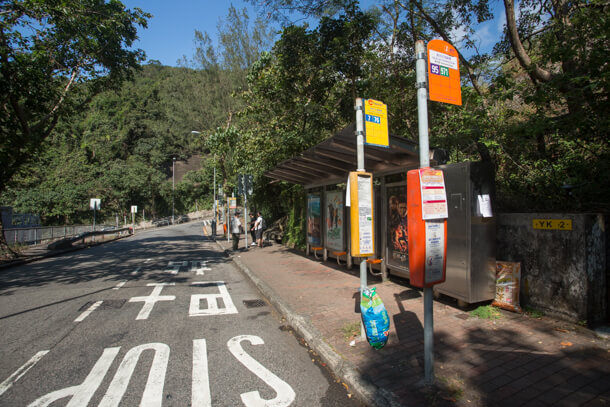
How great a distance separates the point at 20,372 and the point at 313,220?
8119mm

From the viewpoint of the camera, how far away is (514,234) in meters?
4.93

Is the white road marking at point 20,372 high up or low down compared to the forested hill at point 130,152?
down

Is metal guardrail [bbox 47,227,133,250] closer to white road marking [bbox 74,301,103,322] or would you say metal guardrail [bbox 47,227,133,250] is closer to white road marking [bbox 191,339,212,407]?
white road marking [bbox 74,301,103,322]

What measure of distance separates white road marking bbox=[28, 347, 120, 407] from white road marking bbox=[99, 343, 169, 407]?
0.47 ft

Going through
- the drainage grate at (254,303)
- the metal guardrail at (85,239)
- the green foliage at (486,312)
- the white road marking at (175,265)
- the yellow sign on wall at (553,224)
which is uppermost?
the yellow sign on wall at (553,224)

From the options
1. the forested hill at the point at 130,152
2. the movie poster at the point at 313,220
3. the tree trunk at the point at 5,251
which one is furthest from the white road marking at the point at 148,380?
the forested hill at the point at 130,152

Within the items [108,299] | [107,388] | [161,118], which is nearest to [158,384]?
[107,388]

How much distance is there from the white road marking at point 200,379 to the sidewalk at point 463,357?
129 cm

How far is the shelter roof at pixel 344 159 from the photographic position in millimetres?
5656

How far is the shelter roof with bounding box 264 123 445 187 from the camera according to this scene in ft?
18.6

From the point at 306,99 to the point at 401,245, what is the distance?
6.54m

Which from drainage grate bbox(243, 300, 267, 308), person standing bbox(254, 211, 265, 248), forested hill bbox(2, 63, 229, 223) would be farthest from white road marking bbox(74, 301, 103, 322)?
forested hill bbox(2, 63, 229, 223)

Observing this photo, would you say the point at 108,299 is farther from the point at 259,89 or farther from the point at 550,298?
the point at 259,89

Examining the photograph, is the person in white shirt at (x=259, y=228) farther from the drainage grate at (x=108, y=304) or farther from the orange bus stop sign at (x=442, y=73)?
the orange bus stop sign at (x=442, y=73)
